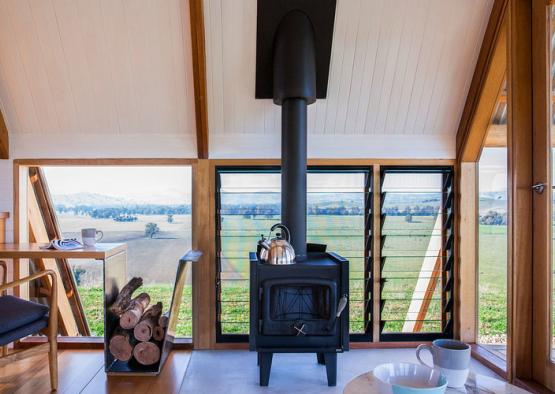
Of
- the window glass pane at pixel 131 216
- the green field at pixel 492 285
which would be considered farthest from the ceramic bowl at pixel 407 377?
the window glass pane at pixel 131 216

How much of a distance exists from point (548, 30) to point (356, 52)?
1.06 m

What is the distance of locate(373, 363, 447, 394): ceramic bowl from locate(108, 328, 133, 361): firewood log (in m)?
1.91

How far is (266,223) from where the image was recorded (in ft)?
9.73

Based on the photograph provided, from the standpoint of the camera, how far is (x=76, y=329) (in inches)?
134

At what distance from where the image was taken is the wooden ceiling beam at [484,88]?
2426mm

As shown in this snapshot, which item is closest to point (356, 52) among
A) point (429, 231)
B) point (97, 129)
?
point (429, 231)

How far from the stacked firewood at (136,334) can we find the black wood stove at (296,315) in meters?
0.65

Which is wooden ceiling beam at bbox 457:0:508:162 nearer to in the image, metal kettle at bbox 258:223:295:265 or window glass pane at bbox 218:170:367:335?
window glass pane at bbox 218:170:367:335

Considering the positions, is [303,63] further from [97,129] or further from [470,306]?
[470,306]

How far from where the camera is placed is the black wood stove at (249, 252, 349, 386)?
2.25 metres

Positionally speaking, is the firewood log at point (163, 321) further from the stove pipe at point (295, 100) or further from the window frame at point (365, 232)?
the stove pipe at point (295, 100)

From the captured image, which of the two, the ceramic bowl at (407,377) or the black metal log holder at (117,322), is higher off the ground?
the ceramic bowl at (407,377)

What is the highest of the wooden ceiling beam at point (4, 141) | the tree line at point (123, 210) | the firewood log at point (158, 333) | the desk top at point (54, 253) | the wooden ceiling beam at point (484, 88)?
the wooden ceiling beam at point (484, 88)

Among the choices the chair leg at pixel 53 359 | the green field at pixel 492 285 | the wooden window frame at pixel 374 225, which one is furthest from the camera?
the wooden window frame at pixel 374 225
